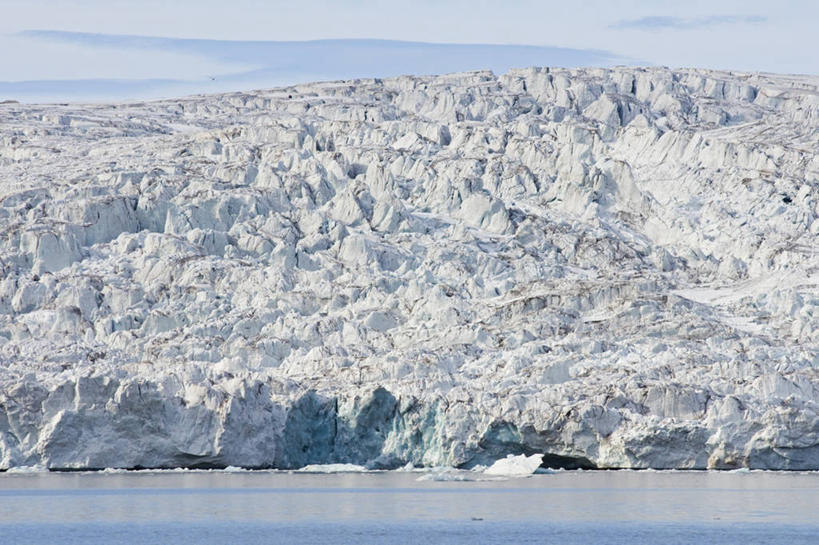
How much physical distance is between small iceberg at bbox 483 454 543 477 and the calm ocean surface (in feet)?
3.34

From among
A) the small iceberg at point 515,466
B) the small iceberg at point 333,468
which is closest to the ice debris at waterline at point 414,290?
the small iceberg at point 333,468

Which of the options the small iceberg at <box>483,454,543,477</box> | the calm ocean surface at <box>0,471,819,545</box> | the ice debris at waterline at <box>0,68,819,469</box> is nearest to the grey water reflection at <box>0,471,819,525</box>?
the calm ocean surface at <box>0,471,819,545</box>

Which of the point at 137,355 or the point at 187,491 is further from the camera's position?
the point at 137,355

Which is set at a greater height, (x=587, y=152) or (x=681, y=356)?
(x=587, y=152)

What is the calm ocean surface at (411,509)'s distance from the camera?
46625 millimetres

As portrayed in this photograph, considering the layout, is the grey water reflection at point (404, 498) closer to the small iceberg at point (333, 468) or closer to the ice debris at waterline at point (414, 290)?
the small iceberg at point (333, 468)

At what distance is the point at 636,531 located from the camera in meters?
47.8

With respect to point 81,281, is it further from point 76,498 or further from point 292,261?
point 76,498

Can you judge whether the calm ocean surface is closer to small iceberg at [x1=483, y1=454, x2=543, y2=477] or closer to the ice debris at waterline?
small iceberg at [x1=483, y1=454, x2=543, y2=477]

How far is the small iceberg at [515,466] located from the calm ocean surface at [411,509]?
1.02 m

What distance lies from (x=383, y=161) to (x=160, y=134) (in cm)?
3283

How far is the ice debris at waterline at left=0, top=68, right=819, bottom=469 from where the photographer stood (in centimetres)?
7012

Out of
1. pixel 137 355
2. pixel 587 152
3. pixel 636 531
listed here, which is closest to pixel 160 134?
pixel 587 152

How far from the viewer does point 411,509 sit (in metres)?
55.5
